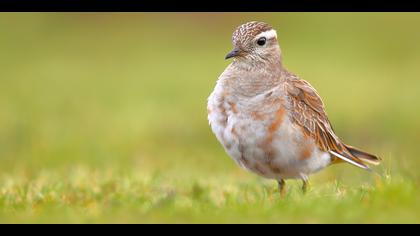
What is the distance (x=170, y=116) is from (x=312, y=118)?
854 cm

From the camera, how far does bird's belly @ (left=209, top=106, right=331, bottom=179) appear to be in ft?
28.2

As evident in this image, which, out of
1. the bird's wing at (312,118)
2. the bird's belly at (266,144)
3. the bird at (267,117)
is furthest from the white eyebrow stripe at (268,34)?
the bird's belly at (266,144)

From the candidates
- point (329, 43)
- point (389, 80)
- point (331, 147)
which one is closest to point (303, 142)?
point (331, 147)

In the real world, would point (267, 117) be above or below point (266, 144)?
above

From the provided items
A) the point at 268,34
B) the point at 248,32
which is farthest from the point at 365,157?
the point at 248,32

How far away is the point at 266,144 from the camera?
862 centimetres

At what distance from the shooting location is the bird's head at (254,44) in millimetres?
9219

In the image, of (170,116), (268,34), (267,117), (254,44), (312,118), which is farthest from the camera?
(170,116)

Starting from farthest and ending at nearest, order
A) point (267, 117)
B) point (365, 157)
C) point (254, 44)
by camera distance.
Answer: point (365, 157)
point (254, 44)
point (267, 117)

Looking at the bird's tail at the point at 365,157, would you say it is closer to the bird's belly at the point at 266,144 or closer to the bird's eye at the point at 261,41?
the bird's belly at the point at 266,144

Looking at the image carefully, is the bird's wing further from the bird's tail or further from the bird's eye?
the bird's eye

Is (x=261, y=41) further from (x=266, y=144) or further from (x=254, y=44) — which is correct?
(x=266, y=144)
